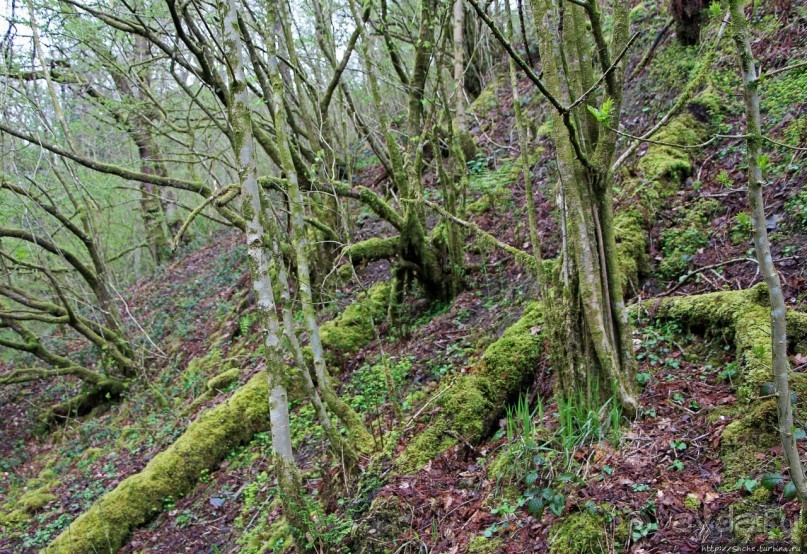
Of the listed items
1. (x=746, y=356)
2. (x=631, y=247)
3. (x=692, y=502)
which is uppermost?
(x=631, y=247)

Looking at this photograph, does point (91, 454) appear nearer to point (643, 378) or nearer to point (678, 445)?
point (643, 378)

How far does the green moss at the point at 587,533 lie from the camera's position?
105 inches

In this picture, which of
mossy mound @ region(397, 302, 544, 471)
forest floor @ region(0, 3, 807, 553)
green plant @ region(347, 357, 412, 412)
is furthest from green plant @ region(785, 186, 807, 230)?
green plant @ region(347, 357, 412, 412)

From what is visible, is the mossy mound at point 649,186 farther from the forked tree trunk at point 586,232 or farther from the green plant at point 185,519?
the green plant at point 185,519

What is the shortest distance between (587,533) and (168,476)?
535 centimetres

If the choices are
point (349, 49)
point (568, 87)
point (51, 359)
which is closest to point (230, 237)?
point (51, 359)

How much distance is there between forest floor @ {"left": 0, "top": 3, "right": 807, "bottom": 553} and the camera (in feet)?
9.27

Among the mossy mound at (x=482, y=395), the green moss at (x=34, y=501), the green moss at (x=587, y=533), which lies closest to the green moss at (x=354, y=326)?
the mossy mound at (x=482, y=395)

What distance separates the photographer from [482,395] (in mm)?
4328

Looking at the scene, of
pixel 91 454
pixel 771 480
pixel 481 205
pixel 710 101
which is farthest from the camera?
pixel 91 454

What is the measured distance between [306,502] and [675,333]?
10.7ft

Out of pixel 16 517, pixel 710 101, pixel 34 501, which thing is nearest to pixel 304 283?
pixel 710 101

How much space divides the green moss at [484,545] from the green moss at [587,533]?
0.34 metres

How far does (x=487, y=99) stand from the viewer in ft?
38.2
